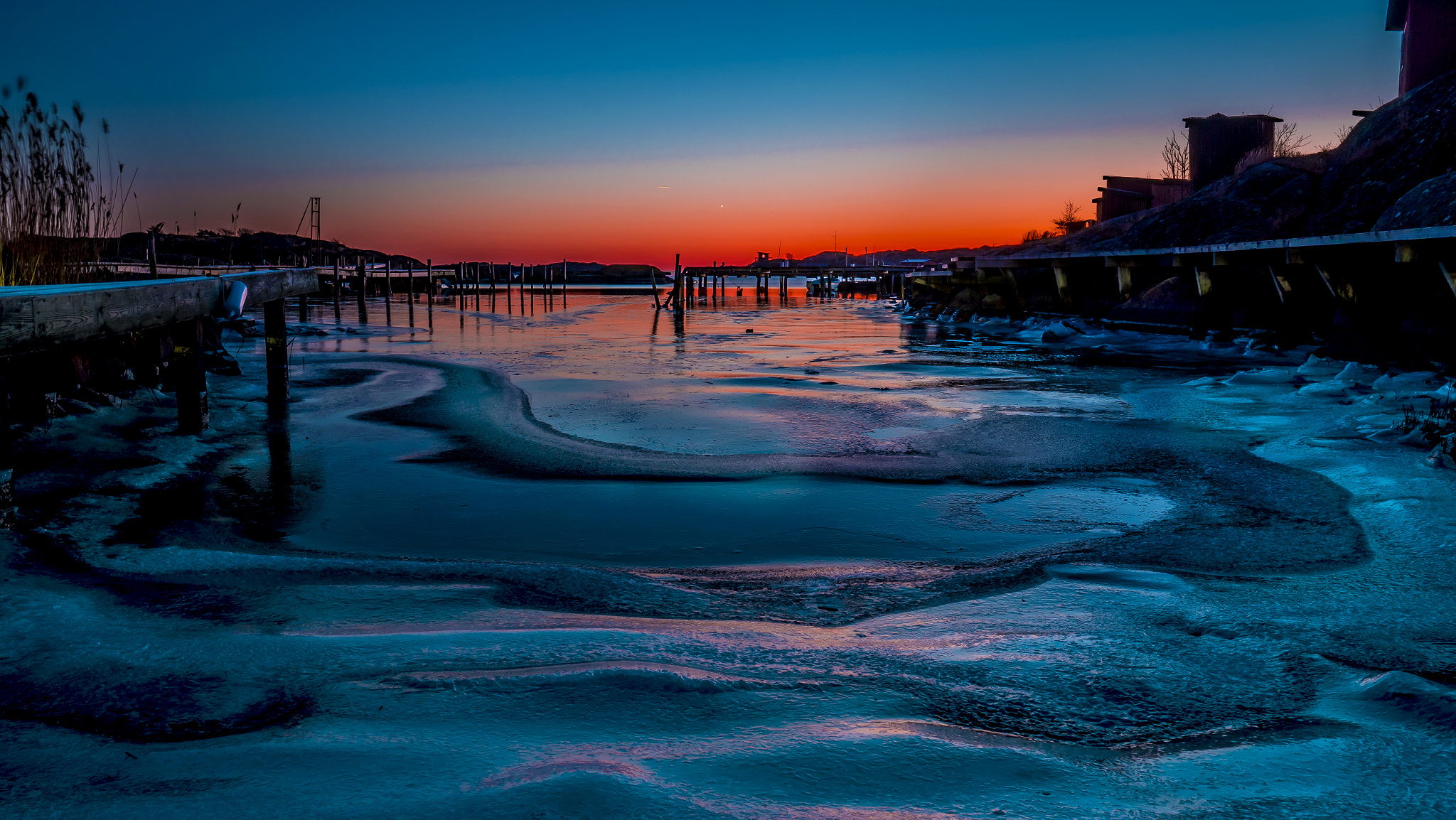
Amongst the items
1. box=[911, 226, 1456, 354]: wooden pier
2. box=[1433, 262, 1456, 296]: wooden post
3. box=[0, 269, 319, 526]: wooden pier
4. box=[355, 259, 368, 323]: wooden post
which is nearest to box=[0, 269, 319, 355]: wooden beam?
box=[0, 269, 319, 526]: wooden pier

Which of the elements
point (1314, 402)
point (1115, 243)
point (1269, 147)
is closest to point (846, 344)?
point (1314, 402)

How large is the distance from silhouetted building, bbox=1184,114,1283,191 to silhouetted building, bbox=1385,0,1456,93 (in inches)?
335

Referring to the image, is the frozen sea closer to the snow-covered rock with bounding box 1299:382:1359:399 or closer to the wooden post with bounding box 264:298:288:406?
the snow-covered rock with bounding box 1299:382:1359:399

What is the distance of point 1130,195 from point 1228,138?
7353 mm

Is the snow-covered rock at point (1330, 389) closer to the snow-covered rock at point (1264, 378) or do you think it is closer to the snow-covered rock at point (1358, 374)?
the snow-covered rock at point (1358, 374)

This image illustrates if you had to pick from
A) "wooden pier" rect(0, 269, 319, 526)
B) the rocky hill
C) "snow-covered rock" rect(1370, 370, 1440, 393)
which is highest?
the rocky hill

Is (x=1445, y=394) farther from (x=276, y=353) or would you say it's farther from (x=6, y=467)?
(x=276, y=353)

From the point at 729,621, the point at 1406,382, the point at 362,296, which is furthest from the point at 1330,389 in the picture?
the point at 362,296

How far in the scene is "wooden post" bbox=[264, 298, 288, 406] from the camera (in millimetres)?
9586

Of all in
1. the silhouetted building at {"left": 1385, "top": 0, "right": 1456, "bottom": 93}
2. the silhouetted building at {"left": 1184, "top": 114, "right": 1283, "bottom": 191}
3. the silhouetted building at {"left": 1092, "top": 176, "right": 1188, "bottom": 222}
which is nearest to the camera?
the silhouetted building at {"left": 1385, "top": 0, "right": 1456, "bottom": 93}

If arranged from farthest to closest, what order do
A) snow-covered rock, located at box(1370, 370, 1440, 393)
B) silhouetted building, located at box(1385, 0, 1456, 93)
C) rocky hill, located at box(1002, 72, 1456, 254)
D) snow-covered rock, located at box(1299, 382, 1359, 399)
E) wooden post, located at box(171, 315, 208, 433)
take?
silhouetted building, located at box(1385, 0, 1456, 93) < rocky hill, located at box(1002, 72, 1456, 254) < snow-covered rock, located at box(1299, 382, 1359, 399) < snow-covered rock, located at box(1370, 370, 1440, 393) < wooden post, located at box(171, 315, 208, 433)

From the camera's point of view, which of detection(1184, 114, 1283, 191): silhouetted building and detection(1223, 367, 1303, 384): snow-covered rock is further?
detection(1184, 114, 1283, 191): silhouetted building

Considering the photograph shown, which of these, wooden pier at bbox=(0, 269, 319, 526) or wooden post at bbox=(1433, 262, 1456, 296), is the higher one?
wooden post at bbox=(1433, 262, 1456, 296)

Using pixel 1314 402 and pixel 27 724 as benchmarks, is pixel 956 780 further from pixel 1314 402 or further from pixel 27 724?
pixel 1314 402
